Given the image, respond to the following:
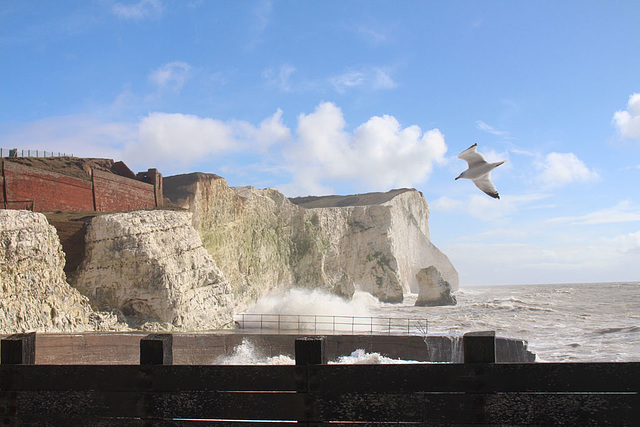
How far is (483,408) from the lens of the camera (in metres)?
3.76

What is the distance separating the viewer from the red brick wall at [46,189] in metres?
23.5

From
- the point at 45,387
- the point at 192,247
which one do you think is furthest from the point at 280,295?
the point at 45,387

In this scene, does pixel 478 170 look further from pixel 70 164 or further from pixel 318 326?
pixel 70 164

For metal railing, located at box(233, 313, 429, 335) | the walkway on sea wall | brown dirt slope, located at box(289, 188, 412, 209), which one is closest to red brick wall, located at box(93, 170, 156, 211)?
metal railing, located at box(233, 313, 429, 335)

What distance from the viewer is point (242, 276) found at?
4497cm

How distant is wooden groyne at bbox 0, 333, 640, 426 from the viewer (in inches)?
146

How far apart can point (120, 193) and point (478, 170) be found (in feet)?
87.0

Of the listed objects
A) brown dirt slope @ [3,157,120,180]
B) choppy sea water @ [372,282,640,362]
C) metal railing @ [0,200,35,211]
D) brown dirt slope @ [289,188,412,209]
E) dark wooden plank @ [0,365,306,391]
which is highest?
brown dirt slope @ [289,188,412,209]

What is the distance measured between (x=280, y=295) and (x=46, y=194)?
29.1 metres

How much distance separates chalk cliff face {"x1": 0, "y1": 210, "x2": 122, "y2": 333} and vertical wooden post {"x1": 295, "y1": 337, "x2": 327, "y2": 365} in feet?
54.4

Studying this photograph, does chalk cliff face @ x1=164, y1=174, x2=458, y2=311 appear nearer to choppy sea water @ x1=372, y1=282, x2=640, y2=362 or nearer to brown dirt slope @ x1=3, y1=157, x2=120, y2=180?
brown dirt slope @ x1=3, y1=157, x2=120, y2=180

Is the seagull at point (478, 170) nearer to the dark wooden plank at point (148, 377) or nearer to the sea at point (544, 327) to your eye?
the dark wooden plank at point (148, 377)

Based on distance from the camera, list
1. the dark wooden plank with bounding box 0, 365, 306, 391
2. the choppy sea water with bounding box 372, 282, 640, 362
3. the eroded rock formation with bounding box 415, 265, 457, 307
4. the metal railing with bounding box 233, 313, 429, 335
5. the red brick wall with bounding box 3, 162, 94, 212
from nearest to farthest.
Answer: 1. the dark wooden plank with bounding box 0, 365, 306, 391
2. the red brick wall with bounding box 3, 162, 94, 212
3. the choppy sea water with bounding box 372, 282, 640, 362
4. the metal railing with bounding box 233, 313, 429, 335
5. the eroded rock formation with bounding box 415, 265, 457, 307

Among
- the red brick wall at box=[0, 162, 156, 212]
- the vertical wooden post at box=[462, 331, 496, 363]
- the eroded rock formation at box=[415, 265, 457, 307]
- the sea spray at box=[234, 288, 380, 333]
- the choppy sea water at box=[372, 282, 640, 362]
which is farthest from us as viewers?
the eroded rock formation at box=[415, 265, 457, 307]
